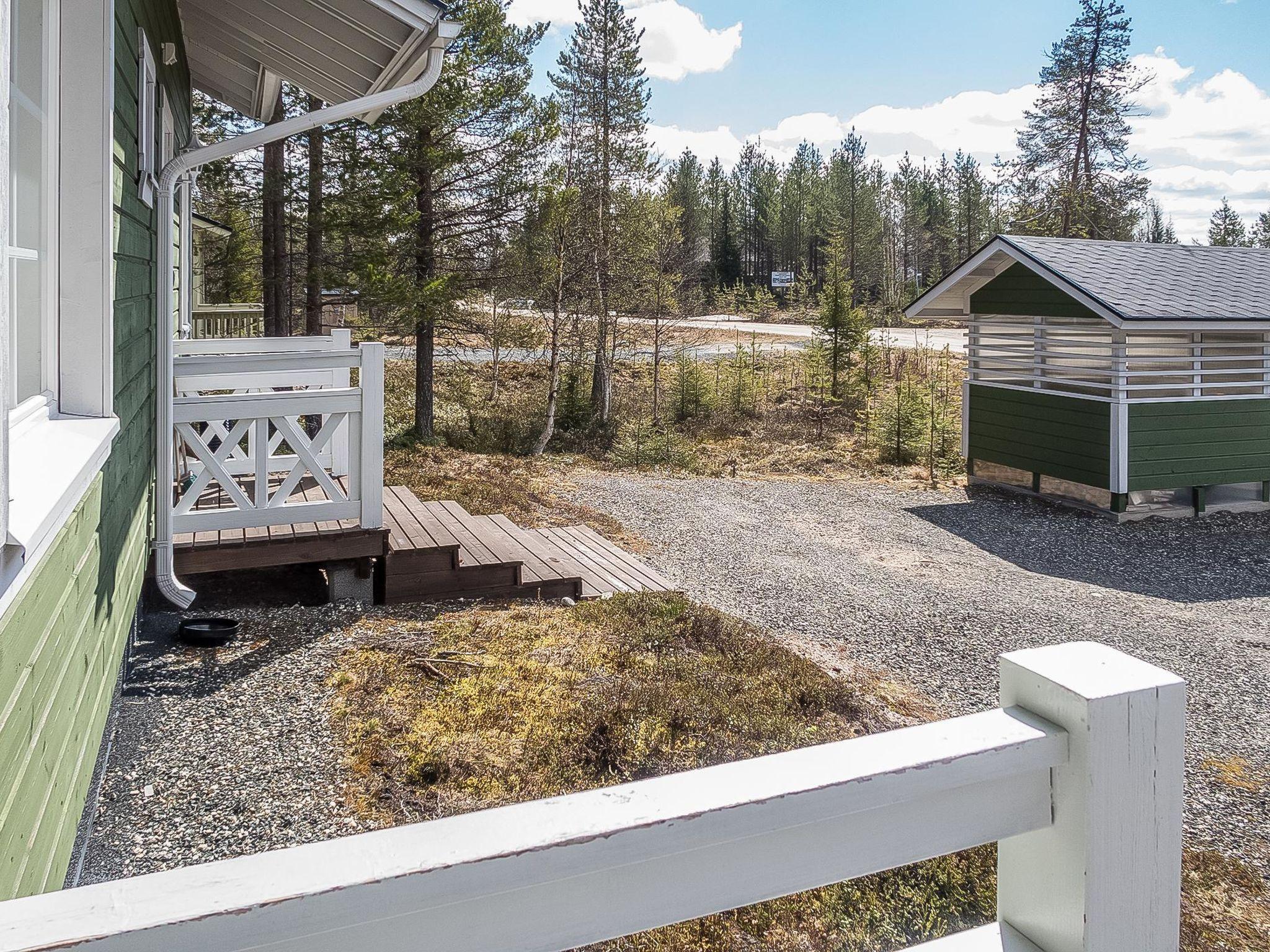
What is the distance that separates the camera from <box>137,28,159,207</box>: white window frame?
4062mm

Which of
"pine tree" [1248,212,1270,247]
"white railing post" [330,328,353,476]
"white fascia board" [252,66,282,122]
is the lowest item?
"white railing post" [330,328,353,476]

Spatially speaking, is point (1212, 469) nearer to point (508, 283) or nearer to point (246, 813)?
point (508, 283)

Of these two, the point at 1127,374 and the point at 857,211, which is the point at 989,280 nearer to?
the point at 1127,374

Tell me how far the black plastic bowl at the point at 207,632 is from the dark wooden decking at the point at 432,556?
47 cm

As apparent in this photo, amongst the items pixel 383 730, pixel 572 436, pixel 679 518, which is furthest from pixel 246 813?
pixel 572 436

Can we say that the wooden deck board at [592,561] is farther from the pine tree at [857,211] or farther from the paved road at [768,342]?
the pine tree at [857,211]

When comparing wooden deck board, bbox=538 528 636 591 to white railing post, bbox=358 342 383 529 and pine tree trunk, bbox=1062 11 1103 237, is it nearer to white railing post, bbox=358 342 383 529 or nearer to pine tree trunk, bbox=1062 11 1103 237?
white railing post, bbox=358 342 383 529

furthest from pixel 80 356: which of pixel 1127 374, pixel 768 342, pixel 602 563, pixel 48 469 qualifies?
pixel 768 342

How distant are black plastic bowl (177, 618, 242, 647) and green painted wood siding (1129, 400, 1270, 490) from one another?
931 centimetres

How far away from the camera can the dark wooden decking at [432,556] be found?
5238mm

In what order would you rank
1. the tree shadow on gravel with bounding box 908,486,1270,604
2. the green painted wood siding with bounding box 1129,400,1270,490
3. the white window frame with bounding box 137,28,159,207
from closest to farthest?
the white window frame with bounding box 137,28,159,207, the tree shadow on gravel with bounding box 908,486,1270,604, the green painted wood siding with bounding box 1129,400,1270,490

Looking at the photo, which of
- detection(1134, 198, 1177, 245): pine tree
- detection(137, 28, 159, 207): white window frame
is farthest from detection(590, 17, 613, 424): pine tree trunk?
detection(1134, 198, 1177, 245): pine tree

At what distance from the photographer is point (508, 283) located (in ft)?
47.7

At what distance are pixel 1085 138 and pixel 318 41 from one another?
23723 millimetres
